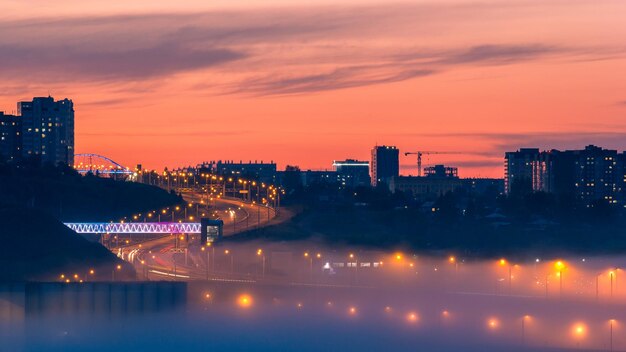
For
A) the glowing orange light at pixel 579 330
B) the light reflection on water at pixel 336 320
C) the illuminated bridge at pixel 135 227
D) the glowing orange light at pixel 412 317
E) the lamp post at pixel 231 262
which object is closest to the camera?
the light reflection on water at pixel 336 320

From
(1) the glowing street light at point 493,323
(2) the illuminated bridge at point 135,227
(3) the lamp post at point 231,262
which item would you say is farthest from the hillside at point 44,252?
(1) the glowing street light at point 493,323

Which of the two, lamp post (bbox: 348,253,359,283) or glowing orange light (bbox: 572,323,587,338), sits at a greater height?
lamp post (bbox: 348,253,359,283)

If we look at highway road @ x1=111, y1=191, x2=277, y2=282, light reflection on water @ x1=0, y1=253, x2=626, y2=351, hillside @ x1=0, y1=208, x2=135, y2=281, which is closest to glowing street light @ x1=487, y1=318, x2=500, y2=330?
light reflection on water @ x1=0, y1=253, x2=626, y2=351

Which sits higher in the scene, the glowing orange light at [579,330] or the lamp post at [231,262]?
the lamp post at [231,262]

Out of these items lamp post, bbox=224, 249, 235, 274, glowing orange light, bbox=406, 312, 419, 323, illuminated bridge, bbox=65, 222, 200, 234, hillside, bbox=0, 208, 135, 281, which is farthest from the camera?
illuminated bridge, bbox=65, 222, 200, 234

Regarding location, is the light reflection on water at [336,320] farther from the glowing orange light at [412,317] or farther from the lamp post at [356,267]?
the lamp post at [356,267]

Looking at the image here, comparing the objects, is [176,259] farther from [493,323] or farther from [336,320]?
[493,323]

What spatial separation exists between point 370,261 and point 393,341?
6740 centimetres

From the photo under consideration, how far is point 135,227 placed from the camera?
618 feet

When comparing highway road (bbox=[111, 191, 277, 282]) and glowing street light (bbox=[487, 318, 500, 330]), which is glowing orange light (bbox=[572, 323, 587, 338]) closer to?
glowing street light (bbox=[487, 318, 500, 330])

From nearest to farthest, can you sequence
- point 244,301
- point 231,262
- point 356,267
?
point 244,301 → point 356,267 → point 231,262

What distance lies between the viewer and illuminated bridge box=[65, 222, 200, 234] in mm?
183125

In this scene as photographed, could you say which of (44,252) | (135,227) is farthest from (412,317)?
(135,227)

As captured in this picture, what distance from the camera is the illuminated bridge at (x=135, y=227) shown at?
183125mm
